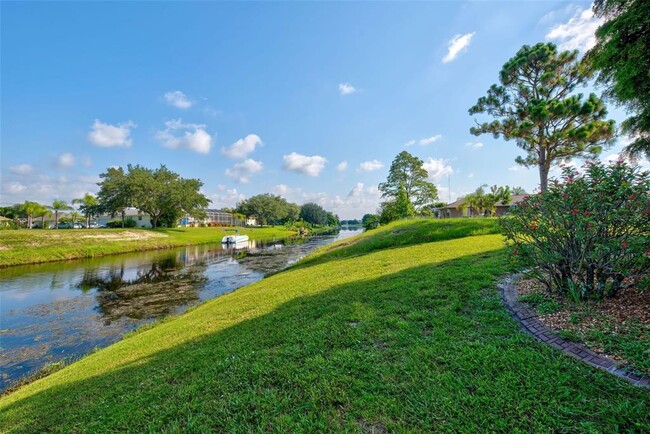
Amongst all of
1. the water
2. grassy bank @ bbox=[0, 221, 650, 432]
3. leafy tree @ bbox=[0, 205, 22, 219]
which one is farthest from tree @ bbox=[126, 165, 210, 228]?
grassy bank @ bbox=[0, 221, 650, 432]

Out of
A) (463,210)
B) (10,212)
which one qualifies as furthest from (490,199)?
(10,212)

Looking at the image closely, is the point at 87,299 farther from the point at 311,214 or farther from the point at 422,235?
the point at 311,214

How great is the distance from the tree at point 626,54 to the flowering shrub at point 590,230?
8.56 feet

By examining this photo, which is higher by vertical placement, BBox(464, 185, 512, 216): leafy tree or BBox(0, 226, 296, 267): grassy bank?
BBox(464, 185, 512, 216): leafy tree

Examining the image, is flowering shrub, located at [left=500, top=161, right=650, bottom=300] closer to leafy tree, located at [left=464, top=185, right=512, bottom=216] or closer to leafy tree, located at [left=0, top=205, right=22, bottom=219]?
leafy tree, located at [left=464, top=185, right=512, bottom=216]

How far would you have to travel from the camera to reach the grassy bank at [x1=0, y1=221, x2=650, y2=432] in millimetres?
2221

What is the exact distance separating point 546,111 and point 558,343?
63.5 ft

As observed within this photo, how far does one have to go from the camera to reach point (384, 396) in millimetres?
2527

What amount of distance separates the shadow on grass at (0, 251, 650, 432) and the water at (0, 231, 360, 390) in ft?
13.9

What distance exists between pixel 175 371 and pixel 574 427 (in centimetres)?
438

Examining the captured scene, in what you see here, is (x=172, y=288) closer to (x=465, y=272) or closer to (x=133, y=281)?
(x=133, y=281)

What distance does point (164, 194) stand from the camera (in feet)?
136

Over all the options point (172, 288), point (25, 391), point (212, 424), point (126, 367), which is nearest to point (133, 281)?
point (172, 288)

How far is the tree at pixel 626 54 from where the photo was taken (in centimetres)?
480
